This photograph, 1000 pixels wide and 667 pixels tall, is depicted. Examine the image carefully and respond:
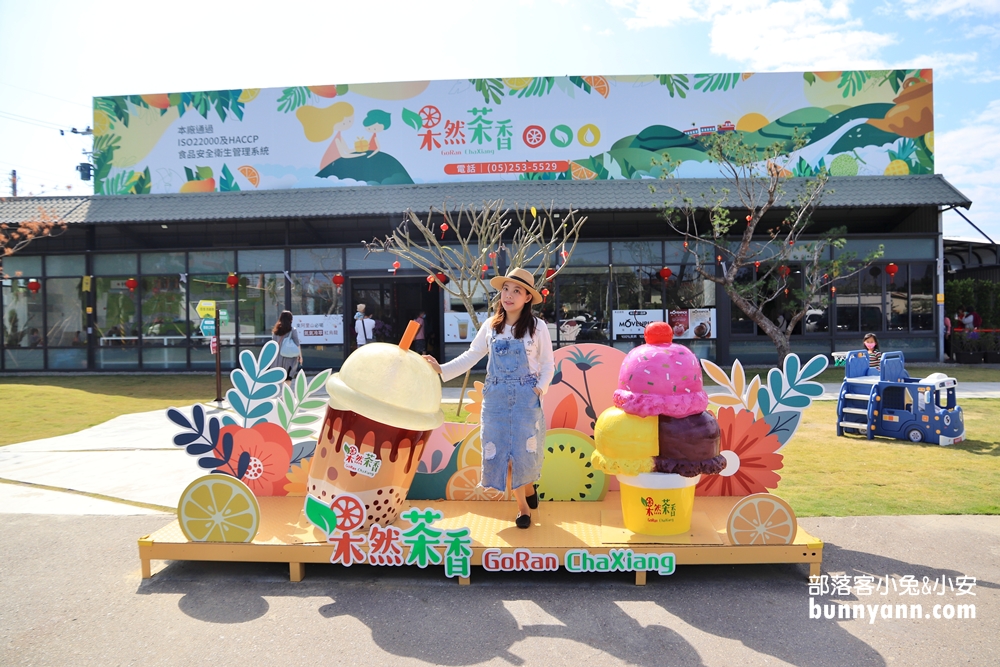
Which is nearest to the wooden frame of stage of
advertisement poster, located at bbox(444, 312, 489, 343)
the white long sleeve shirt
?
the white long sleeve shirt

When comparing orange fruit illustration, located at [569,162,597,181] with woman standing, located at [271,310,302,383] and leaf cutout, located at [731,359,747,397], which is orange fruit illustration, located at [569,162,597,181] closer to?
woman standing, located at [271,310,302,383]

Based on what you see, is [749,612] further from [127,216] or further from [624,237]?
[127,216]

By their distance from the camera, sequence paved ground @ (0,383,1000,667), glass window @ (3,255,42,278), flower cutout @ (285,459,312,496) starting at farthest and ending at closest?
1. glass window @ (3,255,42,278)
2. flower cutout @ (285,459,312,496)
3. paved ground @ (0,383,1000,667)

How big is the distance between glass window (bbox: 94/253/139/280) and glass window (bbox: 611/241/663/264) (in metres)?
12.4

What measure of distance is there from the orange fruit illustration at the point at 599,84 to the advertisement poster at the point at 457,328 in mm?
6558

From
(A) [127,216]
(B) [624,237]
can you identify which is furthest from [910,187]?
(A) [127,216]

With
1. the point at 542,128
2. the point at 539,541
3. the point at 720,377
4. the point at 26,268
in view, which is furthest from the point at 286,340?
the point at 26,268

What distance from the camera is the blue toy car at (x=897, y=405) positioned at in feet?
24.3

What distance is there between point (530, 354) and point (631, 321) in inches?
470

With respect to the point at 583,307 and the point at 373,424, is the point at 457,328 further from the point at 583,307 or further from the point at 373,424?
the point at 373,424

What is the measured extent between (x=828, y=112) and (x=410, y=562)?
16866 mm

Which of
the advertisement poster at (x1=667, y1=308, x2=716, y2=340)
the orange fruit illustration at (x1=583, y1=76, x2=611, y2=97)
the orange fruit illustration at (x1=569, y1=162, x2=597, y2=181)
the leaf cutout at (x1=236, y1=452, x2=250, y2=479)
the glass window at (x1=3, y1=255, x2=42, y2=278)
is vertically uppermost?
the orange fruit illustration at (x1=583, y1=76, x2=611, y2=97)

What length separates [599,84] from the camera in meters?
16.4

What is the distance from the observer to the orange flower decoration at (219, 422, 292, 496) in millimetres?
4574
